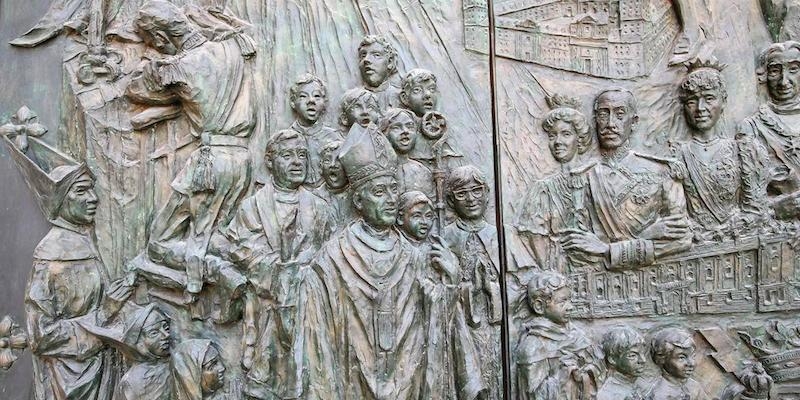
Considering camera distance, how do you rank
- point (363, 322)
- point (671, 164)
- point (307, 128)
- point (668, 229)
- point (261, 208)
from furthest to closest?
1. point (671, 164)
2. point (668, 229)
3. point (307, 128)
4. point (261, 208)
5. point (363, 322)

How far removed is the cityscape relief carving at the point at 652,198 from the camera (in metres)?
5.68

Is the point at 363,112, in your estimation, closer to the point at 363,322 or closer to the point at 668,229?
the point at 363,322

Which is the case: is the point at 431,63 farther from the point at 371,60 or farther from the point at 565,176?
the point at 565,176

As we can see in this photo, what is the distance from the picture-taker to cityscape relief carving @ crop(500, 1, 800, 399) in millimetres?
5680

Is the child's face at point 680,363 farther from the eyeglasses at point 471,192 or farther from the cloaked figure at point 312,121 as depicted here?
the cloaked figure at point 312,121

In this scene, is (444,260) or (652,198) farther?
(652,198)

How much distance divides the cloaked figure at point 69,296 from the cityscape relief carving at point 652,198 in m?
2.62

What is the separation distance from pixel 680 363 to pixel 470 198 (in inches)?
66.5

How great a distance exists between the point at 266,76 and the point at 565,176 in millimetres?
2080

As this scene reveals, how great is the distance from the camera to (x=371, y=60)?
5.72 m

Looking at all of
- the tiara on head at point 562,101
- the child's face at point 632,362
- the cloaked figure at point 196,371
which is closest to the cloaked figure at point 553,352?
the child's face at point 632,362

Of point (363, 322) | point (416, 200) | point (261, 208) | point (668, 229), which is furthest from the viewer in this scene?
point (668, 229)

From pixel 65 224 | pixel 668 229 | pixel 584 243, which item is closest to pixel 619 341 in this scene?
pixel 584 243

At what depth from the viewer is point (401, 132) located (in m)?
5.62
